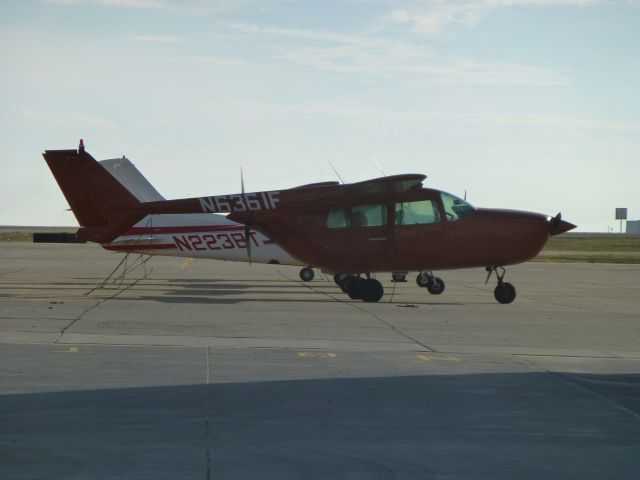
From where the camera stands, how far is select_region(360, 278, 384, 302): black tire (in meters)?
23.7

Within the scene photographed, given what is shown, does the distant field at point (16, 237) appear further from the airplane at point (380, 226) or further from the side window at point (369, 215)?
A: the side window at point (369, 215)

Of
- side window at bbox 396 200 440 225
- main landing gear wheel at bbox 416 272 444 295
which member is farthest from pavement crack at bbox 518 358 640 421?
main landing gear wheel at bbox 416 272 444 295

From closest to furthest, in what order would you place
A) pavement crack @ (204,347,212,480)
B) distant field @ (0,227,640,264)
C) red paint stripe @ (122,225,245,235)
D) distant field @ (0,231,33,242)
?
pavement crack @ (204,347,212,480)
red paint stripe @ (122,225,245,235)
distant field @ (0,227,640,264)
distant field @ (0,231,33,242)

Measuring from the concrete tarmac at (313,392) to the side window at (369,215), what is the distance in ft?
11.5

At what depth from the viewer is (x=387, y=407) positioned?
9.59 meters

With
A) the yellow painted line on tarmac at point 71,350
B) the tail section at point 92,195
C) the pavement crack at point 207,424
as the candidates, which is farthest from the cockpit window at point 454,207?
the pavement crack at point 207,424

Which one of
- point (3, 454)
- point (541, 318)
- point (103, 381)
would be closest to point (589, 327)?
point (541, 318)

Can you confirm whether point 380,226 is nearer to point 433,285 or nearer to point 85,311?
point 433,285

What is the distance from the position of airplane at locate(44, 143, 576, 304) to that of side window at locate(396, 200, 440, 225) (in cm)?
2

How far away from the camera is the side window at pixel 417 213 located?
2388 cm

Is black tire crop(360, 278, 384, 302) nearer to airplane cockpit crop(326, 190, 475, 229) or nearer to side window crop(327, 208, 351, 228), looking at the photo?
airplane cockpit crop(326, 190, 475, 229)

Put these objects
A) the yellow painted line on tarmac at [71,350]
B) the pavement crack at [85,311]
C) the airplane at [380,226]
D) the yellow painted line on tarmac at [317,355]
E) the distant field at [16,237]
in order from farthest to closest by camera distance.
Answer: the distant field at [16,237] → the airplane at [380,226] → the pavement crack at [85,311] → the yellow painted line on tarmac at [317,355] → the yellow painted line on tarmac at [71,350]

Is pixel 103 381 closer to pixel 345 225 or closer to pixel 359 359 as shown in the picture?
pixel 359 359

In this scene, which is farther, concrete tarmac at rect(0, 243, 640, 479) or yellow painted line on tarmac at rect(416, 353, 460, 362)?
yellow painted line on tarmac at rect(416, 353, 460, 362)
